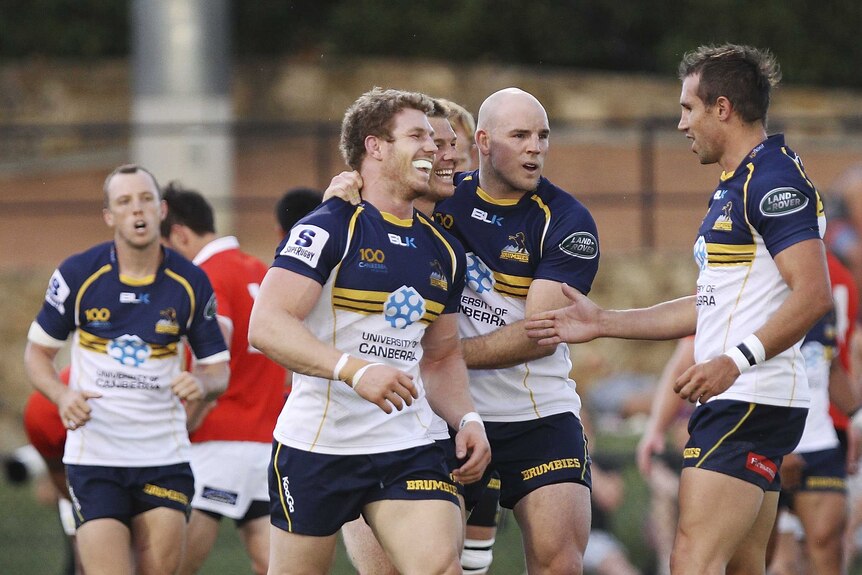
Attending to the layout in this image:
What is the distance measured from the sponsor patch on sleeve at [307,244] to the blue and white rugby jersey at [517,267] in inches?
42.6

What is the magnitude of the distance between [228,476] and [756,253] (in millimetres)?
3346

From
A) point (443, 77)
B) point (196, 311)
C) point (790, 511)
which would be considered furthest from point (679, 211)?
point (196, 311)

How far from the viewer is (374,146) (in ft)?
18.5

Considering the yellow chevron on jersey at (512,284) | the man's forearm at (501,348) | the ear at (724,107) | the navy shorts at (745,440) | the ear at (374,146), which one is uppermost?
the ear at (724,107)

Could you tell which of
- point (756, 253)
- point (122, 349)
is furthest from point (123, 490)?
point (756, 253)

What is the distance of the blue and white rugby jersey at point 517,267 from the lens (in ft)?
20.1

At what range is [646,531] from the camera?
10492mm

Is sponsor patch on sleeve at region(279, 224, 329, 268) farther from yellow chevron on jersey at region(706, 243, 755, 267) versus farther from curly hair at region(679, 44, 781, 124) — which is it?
curly hair at region(679, 44, 781, 124)

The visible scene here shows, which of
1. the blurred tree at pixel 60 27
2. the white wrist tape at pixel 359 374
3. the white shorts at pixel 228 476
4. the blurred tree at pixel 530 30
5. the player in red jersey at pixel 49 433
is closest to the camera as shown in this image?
the white wrist tape at pixel 359 374

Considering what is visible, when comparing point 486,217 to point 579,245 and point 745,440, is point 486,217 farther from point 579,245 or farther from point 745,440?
point 745,440

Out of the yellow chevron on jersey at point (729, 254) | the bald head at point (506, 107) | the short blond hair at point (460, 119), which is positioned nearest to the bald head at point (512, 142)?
the bald head at point (506, 107)

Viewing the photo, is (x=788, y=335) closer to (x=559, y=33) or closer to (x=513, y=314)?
(x=513, y=314)

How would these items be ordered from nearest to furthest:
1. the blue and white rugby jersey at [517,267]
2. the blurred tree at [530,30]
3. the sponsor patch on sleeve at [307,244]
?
the sponsor patch on sleeve at [307,244] → the blue and white rugby jersey at [517,267] → the blurred tree at [530,30]

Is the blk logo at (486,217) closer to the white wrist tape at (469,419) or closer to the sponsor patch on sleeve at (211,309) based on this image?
the white wrist tape at (469,419)
